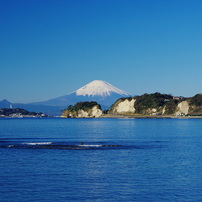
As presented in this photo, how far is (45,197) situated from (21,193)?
→ 2.01m

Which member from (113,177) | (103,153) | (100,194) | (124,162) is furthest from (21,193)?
(103,153)

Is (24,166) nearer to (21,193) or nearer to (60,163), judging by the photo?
(60,163)

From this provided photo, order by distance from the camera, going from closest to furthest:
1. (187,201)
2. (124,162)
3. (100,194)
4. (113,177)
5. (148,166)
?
(187,201), (100,194), (113,177), (148,166), (124,162)

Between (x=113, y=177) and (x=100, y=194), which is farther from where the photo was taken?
(x=113, y=177)

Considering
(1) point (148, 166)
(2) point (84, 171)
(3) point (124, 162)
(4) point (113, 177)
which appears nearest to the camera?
(4) point (113, 177)

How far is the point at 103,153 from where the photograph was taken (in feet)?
172

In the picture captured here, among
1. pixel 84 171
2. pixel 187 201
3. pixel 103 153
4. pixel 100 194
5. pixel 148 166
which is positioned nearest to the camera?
pixel 187 201

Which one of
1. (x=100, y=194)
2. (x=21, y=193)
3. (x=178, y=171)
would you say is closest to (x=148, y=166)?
(x=178, y=171)

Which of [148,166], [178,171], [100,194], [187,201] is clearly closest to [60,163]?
[148,166]

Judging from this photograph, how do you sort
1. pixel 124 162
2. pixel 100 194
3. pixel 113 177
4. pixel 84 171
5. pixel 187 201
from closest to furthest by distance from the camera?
pixel 187 201 → pixel 100 194 → pixel 113 177 → pixel 84 171 → pixel 124 162

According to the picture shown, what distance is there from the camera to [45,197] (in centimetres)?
2750

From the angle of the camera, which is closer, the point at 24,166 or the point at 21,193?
the point at 21,193

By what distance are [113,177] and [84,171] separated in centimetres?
395

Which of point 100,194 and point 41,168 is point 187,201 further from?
point 41,168
